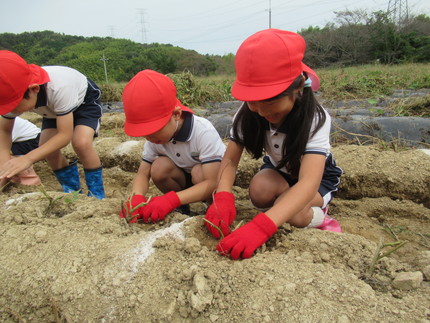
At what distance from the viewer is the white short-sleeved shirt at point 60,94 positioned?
6.85 ft

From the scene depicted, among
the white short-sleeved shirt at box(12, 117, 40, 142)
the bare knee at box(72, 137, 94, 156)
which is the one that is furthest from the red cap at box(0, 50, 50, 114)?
the white short-sleeved shirt at box(12, 117, 40, 142)

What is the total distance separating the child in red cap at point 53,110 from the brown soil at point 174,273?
0.47 meters

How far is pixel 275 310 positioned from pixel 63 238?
920mm

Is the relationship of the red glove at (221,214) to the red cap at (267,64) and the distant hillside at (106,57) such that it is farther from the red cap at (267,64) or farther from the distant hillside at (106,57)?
the distant hillside at (106,57)

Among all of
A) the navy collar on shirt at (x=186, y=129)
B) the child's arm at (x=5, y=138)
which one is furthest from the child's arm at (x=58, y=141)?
the navy collar on shirt at (x=186, y=129)

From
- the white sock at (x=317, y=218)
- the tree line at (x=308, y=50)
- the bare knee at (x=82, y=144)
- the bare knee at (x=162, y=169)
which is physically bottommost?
the white sock at (x=317, y=218)

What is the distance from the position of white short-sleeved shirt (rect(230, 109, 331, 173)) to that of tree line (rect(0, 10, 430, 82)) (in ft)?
50.7

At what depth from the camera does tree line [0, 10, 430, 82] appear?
17802mm

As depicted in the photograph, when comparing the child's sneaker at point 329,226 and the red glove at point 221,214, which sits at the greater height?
the red glove at point 221,214

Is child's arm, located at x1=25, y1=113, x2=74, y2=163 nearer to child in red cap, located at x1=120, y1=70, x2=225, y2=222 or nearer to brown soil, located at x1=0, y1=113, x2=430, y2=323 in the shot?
brown soil, located at x1=0, y1=113, x2=430, y2=323

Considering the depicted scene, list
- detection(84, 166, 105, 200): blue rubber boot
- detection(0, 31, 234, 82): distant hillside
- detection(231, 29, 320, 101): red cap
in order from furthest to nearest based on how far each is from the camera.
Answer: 1. detection(0, 31, 234, 82): distant hillside
2. detection(84, 166, 105, 200): blue rubber boot
3. detection(231, 29, 320, 101): red cap

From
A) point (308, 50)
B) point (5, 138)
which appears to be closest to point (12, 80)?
point (5, 138)

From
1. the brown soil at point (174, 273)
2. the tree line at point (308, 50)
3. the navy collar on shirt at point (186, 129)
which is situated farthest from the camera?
the tree line at point (308, 50)

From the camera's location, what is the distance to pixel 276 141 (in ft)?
5.45
